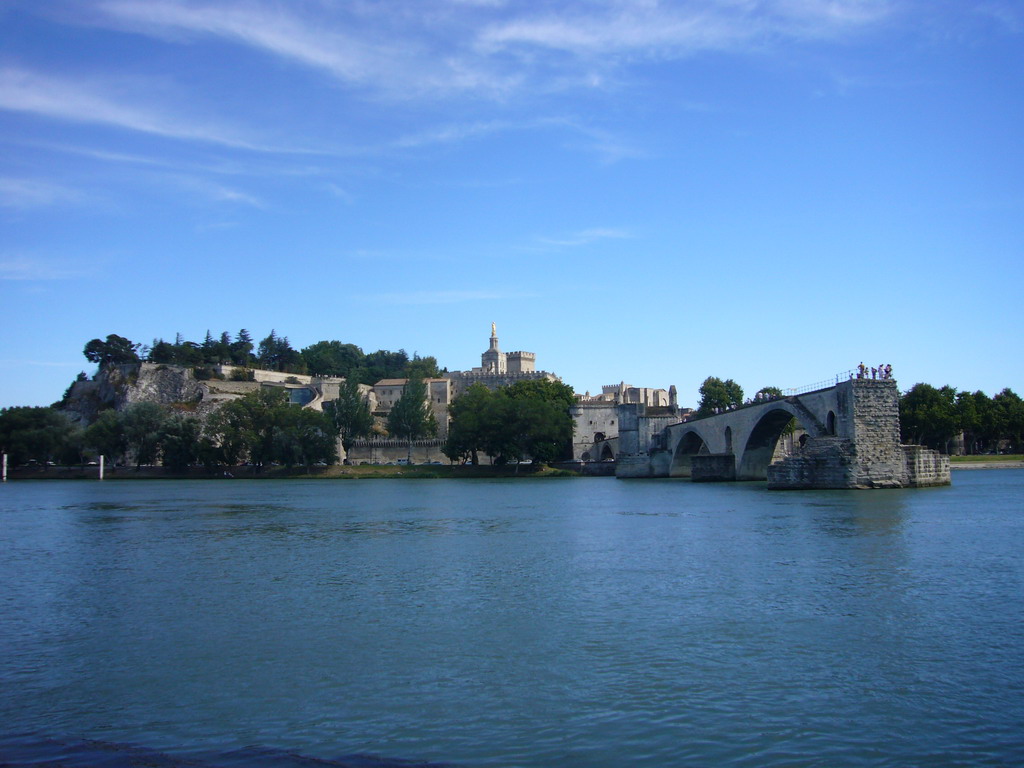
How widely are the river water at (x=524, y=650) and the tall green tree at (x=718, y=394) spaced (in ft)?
258

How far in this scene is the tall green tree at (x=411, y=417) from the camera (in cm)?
9306

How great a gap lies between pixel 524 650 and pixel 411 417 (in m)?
81.4

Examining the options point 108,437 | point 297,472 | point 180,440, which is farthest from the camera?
point 297,472

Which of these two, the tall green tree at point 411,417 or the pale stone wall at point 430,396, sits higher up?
the pale stone wall at point 430,396

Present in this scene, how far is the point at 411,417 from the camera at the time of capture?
92.8m

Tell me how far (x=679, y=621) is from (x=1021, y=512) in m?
23.6

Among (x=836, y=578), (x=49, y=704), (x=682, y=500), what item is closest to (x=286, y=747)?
(x=49, y=704)

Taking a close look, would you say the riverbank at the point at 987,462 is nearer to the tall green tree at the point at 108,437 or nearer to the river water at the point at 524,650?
the river water at the point at 524,650

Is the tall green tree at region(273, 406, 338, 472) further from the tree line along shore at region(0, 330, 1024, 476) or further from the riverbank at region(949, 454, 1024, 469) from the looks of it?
the riverbank at region(949, 454, 1024, 469)

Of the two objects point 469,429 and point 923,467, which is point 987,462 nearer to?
point 923,467

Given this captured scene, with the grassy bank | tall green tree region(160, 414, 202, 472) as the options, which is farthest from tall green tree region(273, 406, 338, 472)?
the grassy bank

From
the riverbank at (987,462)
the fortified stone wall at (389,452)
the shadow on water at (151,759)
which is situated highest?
the fortified stone wall at (389,452)

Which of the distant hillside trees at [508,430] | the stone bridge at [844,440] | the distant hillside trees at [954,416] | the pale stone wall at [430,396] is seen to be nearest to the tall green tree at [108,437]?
the distant hillside trees at [508,430]

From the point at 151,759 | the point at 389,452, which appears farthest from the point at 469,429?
the point at 151,759
